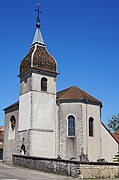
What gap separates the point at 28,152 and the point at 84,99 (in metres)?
8.40

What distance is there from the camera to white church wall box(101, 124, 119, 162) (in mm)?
30359

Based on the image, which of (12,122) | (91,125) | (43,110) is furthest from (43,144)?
(12,122)

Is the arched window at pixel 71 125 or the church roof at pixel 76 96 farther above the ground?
the church roof at pixel 76 96

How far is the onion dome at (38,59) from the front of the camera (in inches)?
1178

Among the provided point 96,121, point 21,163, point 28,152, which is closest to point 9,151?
point 28,152

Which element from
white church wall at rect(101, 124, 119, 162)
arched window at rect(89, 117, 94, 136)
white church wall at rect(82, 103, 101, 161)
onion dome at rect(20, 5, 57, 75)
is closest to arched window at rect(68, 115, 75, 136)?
white church wall at rect(82, 103, 101, 161)

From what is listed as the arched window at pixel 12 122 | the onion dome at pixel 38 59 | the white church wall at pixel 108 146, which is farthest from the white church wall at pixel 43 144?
the onion dome at pixel 38 59

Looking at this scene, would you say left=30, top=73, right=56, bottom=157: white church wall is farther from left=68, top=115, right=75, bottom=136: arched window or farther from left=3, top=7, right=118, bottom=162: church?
left=68, top=115, right=75, bottom=136: arched window

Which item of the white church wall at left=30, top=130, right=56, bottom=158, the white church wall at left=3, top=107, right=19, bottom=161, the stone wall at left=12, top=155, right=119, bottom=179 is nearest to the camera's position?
the stone wall at left=12, top=155, right=119, bottom=179

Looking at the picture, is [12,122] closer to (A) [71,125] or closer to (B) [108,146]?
(A) [71,125]

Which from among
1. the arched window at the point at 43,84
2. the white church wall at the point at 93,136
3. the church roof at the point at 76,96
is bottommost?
the white church wall at the point at 93,136

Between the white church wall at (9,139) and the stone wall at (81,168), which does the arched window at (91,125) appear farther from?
the stone wall at (81,168)

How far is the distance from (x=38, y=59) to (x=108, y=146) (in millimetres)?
13215

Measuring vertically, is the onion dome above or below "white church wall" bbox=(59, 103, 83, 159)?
above
